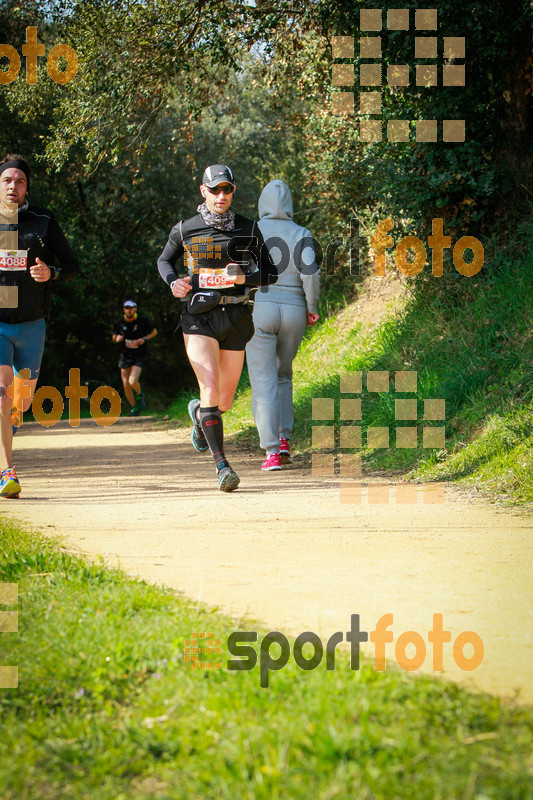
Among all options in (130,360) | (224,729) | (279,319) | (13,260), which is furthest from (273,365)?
(130,360)

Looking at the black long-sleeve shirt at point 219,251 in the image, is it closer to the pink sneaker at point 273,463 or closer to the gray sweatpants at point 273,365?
the gray sweatpants at point 273,365

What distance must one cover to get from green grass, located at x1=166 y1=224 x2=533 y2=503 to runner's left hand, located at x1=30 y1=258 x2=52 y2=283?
3192mm

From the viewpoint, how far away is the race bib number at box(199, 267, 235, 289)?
7020 mm

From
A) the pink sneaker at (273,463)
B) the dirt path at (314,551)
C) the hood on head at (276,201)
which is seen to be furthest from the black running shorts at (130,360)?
the dirt path at (314,551)

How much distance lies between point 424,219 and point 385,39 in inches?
80.1

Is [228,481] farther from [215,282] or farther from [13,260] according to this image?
[13,260]

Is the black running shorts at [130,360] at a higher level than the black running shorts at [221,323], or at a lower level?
lower

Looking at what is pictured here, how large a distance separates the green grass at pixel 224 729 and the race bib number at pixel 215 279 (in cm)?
430

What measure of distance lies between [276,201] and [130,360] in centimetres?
1026

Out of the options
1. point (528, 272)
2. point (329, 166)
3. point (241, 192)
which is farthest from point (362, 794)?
point (241, 192)

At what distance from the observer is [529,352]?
8.02 metres

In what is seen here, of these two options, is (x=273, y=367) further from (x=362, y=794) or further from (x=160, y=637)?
(x=362, y=794)

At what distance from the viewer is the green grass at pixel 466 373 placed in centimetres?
698

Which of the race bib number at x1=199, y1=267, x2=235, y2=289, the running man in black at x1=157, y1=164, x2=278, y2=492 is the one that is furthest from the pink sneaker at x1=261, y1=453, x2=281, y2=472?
the race bib number at x1=199, y1=267, x2=235, y2=289
